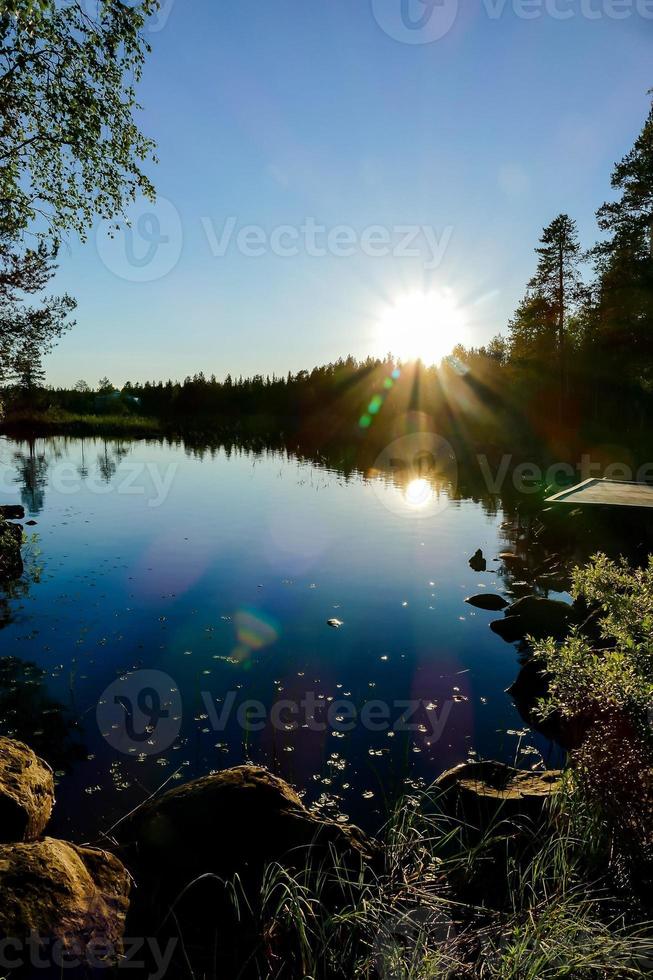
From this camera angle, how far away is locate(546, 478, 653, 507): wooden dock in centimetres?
1616

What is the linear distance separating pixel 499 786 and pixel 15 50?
1556cm

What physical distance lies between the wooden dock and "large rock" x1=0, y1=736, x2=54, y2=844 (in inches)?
616

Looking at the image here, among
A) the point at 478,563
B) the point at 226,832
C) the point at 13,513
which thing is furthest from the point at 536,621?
the point at 13,513

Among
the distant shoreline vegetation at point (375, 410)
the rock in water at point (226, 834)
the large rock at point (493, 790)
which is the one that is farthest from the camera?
the distant shoreline vegetation at point (375, 410)

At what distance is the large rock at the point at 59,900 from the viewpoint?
339 centimetres

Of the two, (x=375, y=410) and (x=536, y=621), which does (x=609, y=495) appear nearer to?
(x=536, y=621)

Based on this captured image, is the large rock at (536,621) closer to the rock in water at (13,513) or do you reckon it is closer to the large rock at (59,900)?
the large rock at (59,900)

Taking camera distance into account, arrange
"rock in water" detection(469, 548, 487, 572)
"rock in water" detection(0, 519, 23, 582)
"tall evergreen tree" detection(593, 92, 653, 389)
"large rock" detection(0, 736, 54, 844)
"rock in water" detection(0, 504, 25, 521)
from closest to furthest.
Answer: "large rock" detection(0, 736, 54, 844)
"rock in water" detection(0, 519, 23, 582)
"rock in water" detection(469, 548, 487, 572)
"rock in water" detection(0, 504, 25, 521)
"tall evergreen tree" detection(593, 92, 653, 389)

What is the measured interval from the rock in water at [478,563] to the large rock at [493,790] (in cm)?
978

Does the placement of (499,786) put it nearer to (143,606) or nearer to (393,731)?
(393,731)

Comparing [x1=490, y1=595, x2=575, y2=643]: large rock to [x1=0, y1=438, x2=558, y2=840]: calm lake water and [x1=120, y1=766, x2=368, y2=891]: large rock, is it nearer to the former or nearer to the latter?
[x1=0, y1=438, x2=558, y2=840]: calm lake water

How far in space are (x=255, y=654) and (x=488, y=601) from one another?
596 cm

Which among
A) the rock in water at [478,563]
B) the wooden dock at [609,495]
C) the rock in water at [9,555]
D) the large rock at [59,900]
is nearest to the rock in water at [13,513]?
the rock in water at [9,555]

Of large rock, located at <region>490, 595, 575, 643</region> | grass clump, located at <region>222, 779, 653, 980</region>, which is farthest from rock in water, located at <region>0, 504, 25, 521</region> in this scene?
grass clump, located at <region>222, 779, 653, 980</region>
